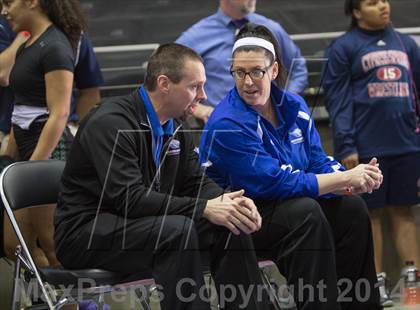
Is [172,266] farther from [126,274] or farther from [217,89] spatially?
[217,89]

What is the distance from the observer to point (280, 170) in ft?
13.2

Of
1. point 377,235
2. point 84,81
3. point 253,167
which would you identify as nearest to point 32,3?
point 84,81

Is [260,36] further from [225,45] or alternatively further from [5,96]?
[5,96]

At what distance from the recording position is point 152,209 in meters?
3.75

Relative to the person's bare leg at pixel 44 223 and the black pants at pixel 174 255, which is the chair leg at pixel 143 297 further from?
the person's bare leg at pixel 44 223

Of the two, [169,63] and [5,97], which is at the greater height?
[169,63]

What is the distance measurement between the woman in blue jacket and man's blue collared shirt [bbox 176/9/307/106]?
1055 millimetres

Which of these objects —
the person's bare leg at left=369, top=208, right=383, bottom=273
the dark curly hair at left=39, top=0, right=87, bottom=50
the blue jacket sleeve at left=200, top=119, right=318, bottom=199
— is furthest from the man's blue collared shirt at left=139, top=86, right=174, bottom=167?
the person's bare leg at left=369, top=208, right=383, bottom=273

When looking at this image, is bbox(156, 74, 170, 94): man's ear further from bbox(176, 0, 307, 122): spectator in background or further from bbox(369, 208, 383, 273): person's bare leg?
bbox(369, 208, 383, 273): person's bare leg

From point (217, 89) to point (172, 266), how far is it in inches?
76.0

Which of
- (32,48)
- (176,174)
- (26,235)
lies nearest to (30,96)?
(32,48)

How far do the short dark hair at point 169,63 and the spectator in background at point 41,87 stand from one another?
82 centimetres

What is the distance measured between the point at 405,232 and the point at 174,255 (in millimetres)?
2278

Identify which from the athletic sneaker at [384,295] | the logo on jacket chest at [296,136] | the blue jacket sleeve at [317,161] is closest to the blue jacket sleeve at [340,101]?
the athletic sneaker at [384,295]
